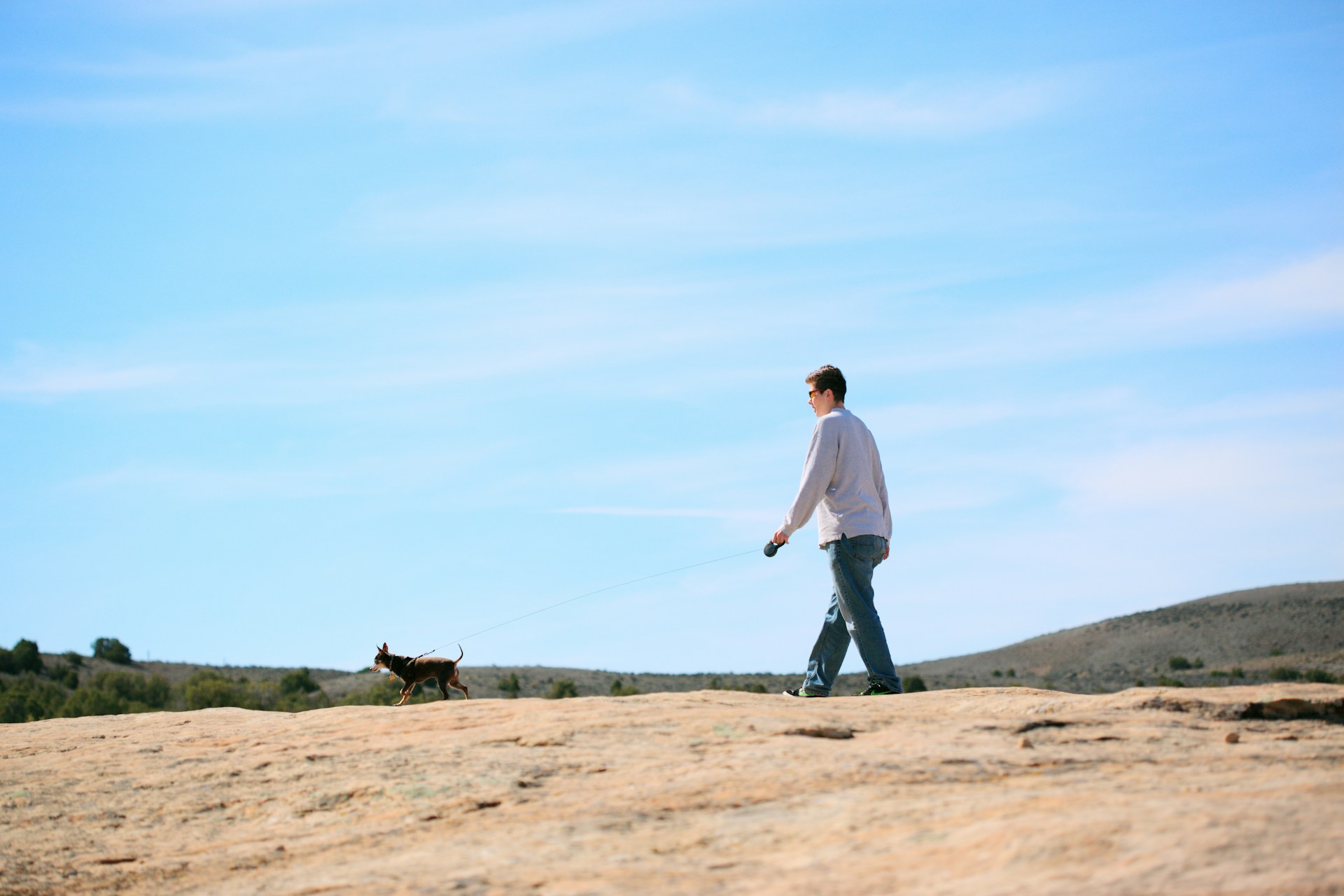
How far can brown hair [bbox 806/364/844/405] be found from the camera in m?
9.29

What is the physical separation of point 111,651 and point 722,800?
5159cm

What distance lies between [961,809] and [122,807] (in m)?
5.27

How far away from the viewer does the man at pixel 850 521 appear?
8.91m

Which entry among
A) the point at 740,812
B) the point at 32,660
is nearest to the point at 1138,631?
the point at 32,660

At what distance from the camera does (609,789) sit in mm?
5848

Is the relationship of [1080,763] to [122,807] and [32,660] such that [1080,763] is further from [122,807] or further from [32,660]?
[32,660]

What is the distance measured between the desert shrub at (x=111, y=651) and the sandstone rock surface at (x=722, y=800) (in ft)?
151

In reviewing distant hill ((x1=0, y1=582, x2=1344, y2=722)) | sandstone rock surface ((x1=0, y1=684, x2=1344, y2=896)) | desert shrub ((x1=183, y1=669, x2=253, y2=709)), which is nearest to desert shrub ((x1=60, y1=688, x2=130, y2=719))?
distant hill ((x1=0, y1=582, x2=1344, y2=722))

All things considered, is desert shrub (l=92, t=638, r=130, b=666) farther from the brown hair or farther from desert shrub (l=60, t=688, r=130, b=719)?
the brown hair

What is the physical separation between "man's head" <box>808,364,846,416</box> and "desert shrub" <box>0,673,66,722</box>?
28.2 meters

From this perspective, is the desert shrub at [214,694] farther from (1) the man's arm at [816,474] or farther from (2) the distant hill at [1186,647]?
(1) the man's arm at [816,474]

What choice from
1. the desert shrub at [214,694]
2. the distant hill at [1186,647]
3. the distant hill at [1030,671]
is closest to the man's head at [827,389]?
the distant hill at [1030,671]

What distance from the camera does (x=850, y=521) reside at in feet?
29.4

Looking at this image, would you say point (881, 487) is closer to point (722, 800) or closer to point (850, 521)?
point (850, 521)
